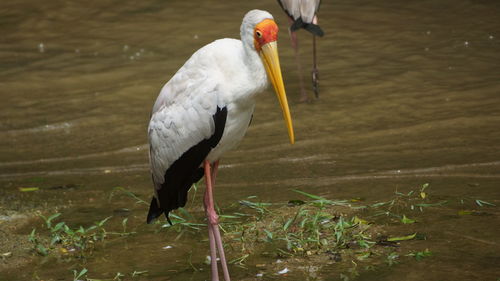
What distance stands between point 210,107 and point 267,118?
9.01 ft

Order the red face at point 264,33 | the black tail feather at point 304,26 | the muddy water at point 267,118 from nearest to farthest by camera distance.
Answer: the red face at point 264,33 < the muddy water at point 267,118 < the black tail feather at point 304,26

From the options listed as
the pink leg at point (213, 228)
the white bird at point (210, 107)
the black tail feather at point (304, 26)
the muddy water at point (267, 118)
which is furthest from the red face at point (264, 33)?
the black tail feather at point (304, 26)

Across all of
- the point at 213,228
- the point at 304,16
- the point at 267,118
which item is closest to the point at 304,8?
the point at 304,16

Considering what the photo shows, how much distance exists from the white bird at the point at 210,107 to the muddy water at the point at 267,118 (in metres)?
0.39

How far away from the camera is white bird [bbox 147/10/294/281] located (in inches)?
129

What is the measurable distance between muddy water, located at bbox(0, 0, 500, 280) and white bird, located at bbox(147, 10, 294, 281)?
39 centimetres

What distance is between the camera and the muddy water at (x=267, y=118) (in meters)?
3.88

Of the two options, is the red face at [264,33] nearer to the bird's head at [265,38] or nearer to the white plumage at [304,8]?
the bird's head at [265,38]

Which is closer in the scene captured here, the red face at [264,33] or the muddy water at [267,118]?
the red face at [264,33]

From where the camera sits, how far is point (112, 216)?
14.2ft

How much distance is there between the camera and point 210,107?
130 inches

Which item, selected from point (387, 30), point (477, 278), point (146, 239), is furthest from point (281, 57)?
point (477, 278)

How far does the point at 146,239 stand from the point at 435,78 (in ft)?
11.7

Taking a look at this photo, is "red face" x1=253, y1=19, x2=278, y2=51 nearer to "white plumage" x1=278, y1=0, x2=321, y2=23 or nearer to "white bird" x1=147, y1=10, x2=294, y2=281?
"white bird" x1=147, y1=10, x2=294, y2=281
